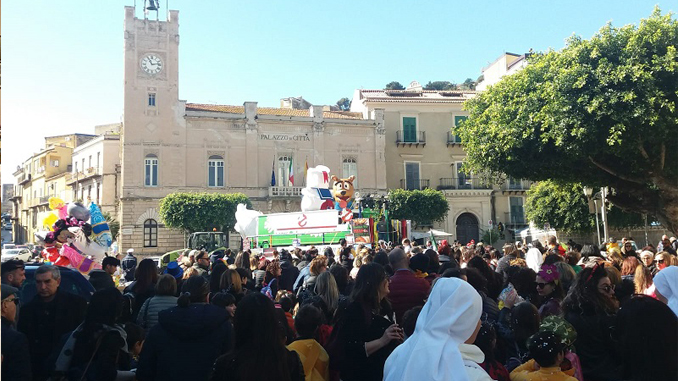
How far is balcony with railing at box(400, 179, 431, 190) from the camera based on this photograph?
40956mm

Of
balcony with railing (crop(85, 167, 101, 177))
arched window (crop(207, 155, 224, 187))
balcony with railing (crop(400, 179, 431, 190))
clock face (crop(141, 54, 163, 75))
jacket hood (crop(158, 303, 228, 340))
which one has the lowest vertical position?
jacket hood (crop(158, 303, 228, 340))

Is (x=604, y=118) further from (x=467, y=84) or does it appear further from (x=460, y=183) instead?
(x=467, y=84)

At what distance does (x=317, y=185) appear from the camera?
23656 millimetres

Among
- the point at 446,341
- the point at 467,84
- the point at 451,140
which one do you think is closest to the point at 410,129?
the point at 451,140

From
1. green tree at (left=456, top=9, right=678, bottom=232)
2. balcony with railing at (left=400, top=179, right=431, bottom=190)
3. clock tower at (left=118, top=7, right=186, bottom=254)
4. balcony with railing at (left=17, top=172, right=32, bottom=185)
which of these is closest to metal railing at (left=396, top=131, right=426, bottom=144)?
balcony with railing at (left=400, top=179, right=431, bottom=190)

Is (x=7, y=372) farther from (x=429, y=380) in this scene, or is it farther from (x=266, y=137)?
(x=266, y=137)

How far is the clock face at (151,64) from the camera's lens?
36.0m

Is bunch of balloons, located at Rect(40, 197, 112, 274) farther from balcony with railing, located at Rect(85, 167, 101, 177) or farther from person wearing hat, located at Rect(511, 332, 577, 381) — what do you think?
balcony with railing, located at Rect(85, 167, 101, 177)

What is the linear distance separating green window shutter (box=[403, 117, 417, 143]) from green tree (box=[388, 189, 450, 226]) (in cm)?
477

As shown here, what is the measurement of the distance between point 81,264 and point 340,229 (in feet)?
35.8

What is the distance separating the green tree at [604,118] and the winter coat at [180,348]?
47.0 ft

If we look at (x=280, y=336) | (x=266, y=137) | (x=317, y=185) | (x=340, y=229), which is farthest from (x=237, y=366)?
(x=266, y=137)

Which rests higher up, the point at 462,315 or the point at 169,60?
the point at 169,60

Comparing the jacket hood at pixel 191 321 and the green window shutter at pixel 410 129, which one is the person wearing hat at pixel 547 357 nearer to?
the jacket hood at pixel 191 321
